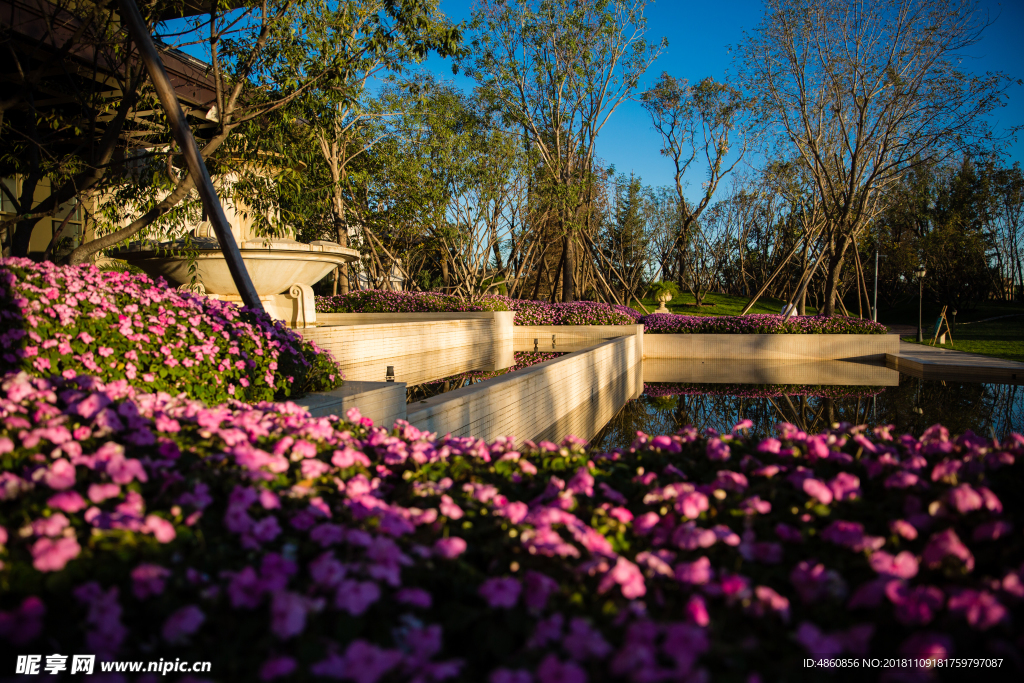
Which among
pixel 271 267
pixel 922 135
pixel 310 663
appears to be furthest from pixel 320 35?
pixel 922 135

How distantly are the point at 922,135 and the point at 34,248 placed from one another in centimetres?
1978

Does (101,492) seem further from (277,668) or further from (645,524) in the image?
(645,524)

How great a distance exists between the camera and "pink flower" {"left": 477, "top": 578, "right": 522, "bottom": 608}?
3.40 ft

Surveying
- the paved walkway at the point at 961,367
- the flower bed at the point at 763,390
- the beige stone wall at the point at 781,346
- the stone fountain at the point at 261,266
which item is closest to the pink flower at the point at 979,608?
the stone fountain at the point at 261,266

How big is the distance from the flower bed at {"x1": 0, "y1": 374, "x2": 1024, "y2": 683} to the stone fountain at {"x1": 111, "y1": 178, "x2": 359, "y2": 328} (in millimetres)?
5489

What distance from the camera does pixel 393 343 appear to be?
28.5 ft

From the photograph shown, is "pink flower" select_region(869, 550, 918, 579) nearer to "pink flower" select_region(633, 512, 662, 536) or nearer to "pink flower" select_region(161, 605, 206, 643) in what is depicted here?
"pink flower" select_region(633, 512, 662, 536)

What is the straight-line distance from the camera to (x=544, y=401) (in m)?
6.02

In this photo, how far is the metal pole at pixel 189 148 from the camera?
400 centimetres

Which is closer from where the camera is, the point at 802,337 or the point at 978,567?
the point at 978,567

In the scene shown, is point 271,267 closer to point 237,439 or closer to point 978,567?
point 237,439

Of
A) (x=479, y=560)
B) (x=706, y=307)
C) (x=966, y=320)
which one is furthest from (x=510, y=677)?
(x=966, y=320)

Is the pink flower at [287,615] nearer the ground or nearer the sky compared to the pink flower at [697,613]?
nearer the sky

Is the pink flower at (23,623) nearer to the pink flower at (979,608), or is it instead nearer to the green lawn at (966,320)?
the pink flower at (979,608)
